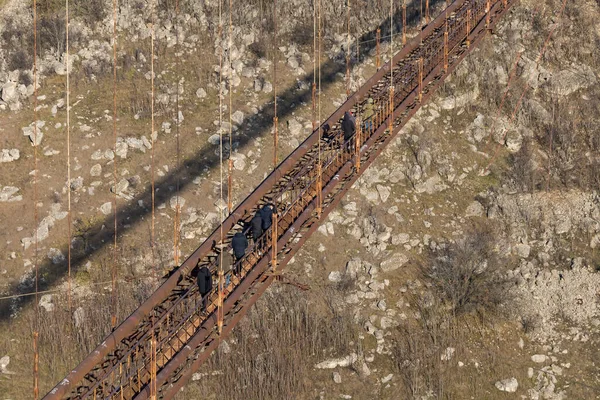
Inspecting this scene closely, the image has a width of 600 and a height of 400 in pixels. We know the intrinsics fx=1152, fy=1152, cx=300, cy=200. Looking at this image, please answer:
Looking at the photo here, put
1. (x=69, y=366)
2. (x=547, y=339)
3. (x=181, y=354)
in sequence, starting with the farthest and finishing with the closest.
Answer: (x=547, y=339)
(x=69, y=366)
(x=181, y=354)

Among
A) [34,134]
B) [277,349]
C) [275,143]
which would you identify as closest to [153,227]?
[275,143]

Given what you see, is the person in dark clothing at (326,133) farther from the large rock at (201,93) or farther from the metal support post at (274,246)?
the large rock at (201,93)

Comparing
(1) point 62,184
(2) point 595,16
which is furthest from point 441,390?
(2) point 595,16

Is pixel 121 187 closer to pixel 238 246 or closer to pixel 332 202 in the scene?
pixel 332 202

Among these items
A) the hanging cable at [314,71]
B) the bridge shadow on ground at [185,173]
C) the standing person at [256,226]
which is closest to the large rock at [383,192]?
the hanging cable at [314,71]

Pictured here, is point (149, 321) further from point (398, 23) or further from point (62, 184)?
point (398, 23)

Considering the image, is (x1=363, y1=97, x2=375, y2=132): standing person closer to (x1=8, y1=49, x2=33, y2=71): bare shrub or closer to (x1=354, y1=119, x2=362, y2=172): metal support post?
(x1=354, y1=119, x2=362, y2=172): metal support post
